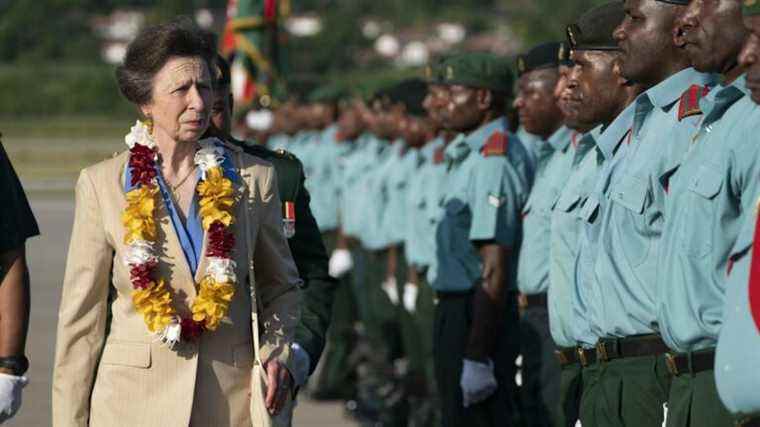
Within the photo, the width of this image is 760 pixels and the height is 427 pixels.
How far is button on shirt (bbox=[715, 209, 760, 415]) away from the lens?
4.04 metres

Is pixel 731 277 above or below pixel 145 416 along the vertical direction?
above

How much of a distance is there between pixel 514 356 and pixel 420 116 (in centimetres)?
445

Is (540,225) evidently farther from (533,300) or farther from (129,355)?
(129,355)

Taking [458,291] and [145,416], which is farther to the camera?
[458,291]

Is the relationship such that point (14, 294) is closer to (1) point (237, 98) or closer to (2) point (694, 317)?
(2) point (694, 317)

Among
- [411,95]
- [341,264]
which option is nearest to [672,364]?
[411,95]

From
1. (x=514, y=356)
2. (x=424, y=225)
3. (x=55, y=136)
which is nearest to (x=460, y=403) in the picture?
(x=514, y=356)

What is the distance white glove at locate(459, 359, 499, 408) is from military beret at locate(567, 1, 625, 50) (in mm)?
1853

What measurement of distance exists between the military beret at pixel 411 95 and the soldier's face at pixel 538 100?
13.5 ft

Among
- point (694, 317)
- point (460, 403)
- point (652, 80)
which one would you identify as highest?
point (652, 80)

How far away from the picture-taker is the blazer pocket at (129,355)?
17.1ft

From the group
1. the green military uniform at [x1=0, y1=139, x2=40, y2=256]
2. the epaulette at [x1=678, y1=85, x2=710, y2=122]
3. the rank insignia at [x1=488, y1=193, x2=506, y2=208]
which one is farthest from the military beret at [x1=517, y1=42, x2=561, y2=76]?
the green military uniform at [x1=0, y1=139, x2=40, y2=256]

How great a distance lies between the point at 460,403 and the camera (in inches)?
342

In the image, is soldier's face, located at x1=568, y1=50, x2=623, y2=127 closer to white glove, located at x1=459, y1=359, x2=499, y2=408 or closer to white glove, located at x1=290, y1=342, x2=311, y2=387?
white glove, located at x1=290, y1=342, x2=311, y2=387
